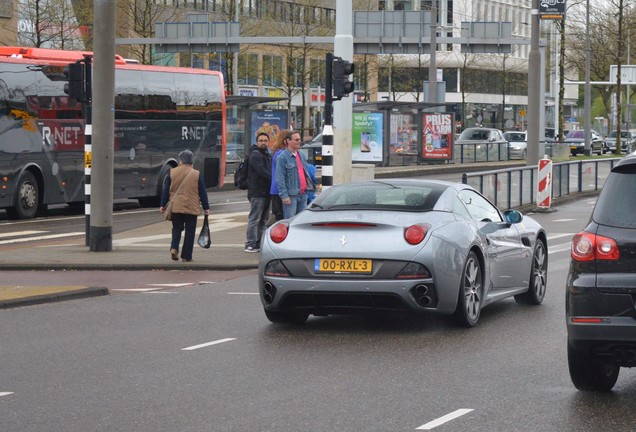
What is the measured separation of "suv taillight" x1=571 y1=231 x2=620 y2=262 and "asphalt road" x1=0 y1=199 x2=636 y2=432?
91 centimetres

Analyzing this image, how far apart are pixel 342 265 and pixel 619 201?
142 inches

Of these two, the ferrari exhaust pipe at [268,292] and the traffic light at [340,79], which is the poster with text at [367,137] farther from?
the ferrari exhaust pipe at [268,292]

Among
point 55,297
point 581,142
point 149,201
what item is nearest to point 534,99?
point 149,201

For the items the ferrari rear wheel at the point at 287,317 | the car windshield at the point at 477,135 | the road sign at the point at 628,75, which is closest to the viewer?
the ferrari rear wheel at the point at 287,317

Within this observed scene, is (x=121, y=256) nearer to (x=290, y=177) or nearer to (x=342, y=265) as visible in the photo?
(x=290, y=177)

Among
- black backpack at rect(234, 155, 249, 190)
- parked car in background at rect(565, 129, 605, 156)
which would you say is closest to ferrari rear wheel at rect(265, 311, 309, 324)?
black backpack at rect(234, 155, 249, 190)

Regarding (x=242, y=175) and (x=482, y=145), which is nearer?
(x=242, y=175)

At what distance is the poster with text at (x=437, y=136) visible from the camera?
5634 cm

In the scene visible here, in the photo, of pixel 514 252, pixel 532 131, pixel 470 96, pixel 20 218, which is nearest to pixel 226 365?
pixel 514 252

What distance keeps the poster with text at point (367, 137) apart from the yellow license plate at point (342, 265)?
42.0 metres

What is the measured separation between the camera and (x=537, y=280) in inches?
545

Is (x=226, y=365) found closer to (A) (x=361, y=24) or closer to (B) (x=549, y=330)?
(B) (x=549, y=330)

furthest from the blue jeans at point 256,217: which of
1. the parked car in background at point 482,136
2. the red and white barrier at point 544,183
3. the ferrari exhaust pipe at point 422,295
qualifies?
the parked car in background at point 482,136

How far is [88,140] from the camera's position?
20438 mm
